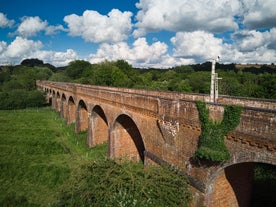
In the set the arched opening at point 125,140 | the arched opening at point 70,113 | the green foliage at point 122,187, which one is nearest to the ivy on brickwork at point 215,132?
the green foliage at point 122,187

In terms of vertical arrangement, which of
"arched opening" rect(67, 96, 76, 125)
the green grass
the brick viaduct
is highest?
the brick viaduct

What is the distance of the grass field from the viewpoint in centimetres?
720

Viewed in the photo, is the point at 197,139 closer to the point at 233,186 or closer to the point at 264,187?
the point at 233,186

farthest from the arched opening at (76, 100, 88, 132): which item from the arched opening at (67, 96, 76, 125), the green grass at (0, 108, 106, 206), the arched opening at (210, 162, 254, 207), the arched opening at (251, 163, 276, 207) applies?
the arched opening at (210, 162, 254, 207)

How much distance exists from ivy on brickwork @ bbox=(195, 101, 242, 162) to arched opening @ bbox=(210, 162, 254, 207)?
903 millimetres

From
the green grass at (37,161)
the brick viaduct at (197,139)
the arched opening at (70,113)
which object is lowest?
the green grass at (37,161)

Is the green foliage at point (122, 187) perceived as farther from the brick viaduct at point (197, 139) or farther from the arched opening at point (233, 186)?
the arched opening at point (233, 186)

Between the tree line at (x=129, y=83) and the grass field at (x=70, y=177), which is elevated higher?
the tree line at (x=129, y=83)

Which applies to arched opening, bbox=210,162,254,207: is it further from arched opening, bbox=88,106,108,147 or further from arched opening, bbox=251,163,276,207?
arched opening, bbox=88,106,108,147

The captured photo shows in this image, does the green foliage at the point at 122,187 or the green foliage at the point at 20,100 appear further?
the green foliage at the point at 20,100

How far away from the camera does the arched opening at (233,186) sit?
7.18 m

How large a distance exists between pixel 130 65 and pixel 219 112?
50.6 m

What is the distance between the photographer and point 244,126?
599 cm

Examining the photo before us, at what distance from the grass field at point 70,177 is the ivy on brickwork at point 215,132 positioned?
5.39ft
